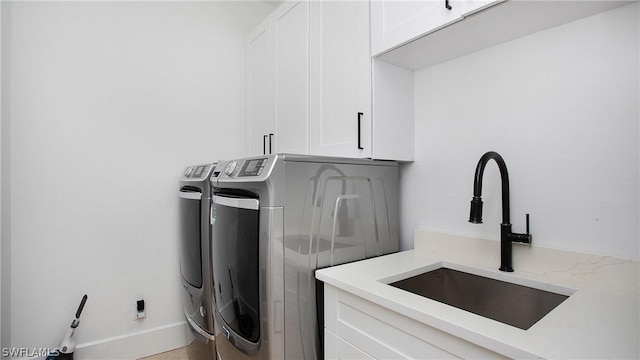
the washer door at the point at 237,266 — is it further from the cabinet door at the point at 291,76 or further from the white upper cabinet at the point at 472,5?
the white upper cabinet at the point at 472,5

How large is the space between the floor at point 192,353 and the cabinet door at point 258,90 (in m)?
1.24

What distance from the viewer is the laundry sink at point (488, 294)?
45.2 inches

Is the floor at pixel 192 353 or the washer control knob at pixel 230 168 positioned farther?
the floor at pixel 192 353

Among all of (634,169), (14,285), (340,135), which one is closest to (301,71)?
(340,135)

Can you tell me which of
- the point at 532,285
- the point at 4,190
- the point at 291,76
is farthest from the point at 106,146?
the point at 532,285

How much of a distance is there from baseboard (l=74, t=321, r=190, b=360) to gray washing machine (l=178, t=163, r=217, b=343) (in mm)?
295

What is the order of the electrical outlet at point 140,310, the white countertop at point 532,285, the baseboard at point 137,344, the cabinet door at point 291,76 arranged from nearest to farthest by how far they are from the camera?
1. the white countertop at point 532,285
2. the cabinet door at point 291,76
3. the baseboard at point 137,344
4. the electrical outlet at point 140,310

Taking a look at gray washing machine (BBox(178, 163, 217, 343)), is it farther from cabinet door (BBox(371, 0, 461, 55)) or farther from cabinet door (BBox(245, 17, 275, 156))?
cabinet door (BBox(371, 0, 461, 55))

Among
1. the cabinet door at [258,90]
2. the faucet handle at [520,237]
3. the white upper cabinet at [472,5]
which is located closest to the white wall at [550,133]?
the faucet handle at [520,237]

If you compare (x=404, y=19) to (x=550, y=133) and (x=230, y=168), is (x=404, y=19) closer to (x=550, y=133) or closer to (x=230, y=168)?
(x=550, y=133)

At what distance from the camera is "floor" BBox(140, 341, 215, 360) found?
1.73m

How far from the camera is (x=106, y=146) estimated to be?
2088 mm

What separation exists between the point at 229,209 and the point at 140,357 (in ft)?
4.87

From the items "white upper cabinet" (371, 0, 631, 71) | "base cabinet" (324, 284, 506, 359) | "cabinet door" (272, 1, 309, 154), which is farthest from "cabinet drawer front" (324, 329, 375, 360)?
"white upper cabinet" (371, 0, 631, 71)
